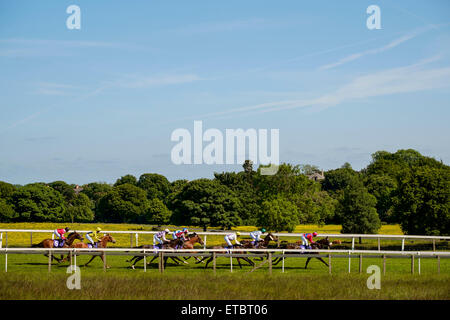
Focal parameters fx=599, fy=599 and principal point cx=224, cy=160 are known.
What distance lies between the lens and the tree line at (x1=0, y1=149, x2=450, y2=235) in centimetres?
3581

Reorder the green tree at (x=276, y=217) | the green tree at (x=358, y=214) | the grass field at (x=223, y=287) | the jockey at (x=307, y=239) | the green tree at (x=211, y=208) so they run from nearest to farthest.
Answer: the grass field at (x=223, y=287) → the jockey at (x=307, y=239) → the green tree at (x=358, y=214) → the green tree at (x=276, y=217) → the green tree at (x=211, y=208)

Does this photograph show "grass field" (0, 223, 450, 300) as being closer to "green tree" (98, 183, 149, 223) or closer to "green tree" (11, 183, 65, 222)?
"green tree" (11, 183, 65, 222)

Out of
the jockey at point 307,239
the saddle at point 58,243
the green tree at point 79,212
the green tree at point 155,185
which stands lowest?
the green tree at point 79,212

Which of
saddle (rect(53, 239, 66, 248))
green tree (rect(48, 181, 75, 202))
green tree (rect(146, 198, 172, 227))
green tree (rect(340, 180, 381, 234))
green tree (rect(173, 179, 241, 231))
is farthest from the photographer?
green tree (rect(48, 181, 75, 202))

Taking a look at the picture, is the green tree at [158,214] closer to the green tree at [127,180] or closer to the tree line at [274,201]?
the tree line at [274,201]

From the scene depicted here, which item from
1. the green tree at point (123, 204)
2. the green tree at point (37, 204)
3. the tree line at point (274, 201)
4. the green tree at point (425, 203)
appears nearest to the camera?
the green tree at point (425, 203)

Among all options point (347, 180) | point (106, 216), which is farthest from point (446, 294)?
point (347, 180)

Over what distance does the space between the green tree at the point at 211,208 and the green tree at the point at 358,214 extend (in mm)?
10144

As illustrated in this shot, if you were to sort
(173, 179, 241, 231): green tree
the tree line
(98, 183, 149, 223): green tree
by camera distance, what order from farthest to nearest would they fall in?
(98, 183, 149, 223): green tree → (173, 179, 241, 231): green tree → the tree line

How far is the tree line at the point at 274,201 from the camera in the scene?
35.8 m

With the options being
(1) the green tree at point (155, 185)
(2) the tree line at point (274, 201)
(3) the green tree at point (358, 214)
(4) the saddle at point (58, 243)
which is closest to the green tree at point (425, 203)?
(2) the tree line at point (274, 201)

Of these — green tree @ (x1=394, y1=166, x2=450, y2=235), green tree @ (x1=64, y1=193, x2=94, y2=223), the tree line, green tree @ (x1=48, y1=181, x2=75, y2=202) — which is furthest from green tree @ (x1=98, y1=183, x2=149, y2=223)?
green tree @ (x1=394, y1=166, x2=450, y2=235)
